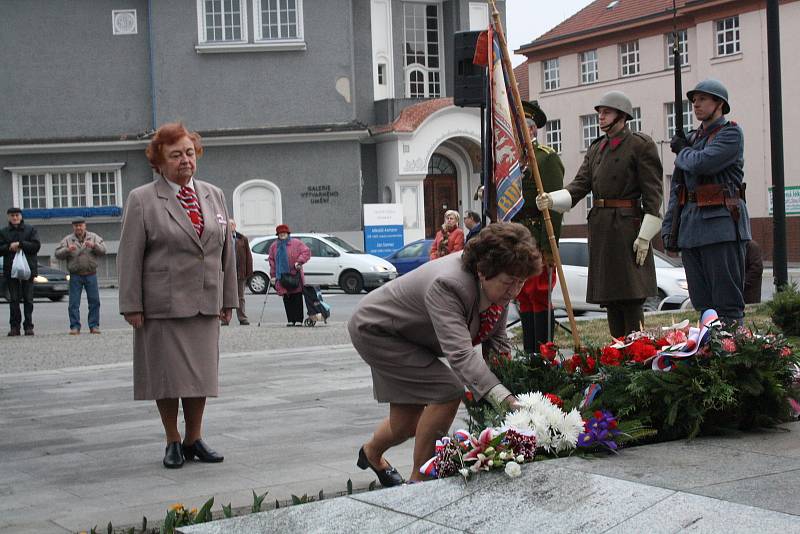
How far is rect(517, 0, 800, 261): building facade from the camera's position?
44.7 m

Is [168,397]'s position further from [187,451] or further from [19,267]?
[19,267]

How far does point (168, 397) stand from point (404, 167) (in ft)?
109

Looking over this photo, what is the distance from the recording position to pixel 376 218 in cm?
3719

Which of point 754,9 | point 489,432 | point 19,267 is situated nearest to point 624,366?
point 489,432

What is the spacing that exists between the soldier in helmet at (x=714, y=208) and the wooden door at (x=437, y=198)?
33.9 metres

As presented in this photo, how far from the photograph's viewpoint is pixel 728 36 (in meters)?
46.8

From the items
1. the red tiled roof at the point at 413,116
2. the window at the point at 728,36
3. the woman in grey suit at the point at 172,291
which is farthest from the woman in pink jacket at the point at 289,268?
the window at the point at 728,36

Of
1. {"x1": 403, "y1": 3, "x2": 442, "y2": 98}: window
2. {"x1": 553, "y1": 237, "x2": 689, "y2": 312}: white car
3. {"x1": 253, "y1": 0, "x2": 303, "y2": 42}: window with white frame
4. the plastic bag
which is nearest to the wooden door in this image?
{"x1": 403, "y1": 3, "x2": 442, "y2": 98}: window

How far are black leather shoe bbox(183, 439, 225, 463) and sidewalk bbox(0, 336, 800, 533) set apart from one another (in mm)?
70

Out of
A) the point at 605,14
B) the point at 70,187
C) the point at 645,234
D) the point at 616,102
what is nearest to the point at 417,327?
the point at 645,234

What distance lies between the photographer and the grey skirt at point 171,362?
679cm

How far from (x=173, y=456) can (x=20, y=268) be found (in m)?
12.4

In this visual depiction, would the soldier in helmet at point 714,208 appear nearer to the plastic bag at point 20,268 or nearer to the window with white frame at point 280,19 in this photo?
the plastic bag at point 20,268

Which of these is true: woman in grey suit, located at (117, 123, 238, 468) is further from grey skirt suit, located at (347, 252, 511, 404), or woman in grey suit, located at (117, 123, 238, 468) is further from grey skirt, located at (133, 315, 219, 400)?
grey skirt suit, located at (347, 252, 511, 404)
